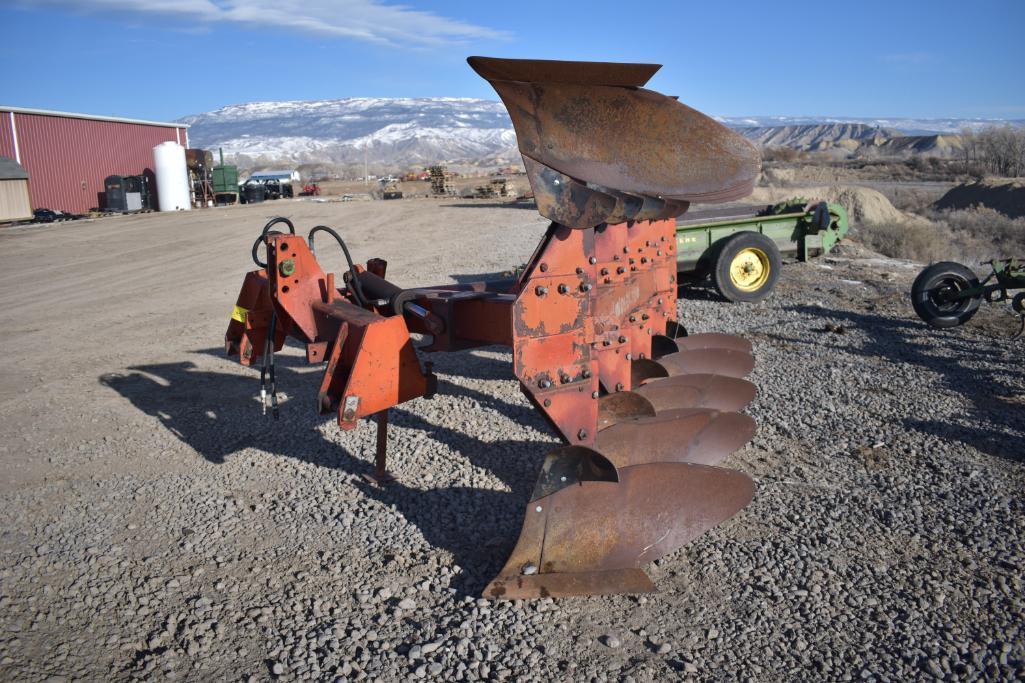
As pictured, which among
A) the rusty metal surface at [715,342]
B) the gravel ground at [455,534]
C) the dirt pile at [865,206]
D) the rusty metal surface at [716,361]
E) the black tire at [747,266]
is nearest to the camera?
the gravel ground at [455,534]

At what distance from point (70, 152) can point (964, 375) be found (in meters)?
30.2

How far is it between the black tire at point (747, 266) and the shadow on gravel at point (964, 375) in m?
0.57

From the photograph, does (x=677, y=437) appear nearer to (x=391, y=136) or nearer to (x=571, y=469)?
(x=571, y=469)

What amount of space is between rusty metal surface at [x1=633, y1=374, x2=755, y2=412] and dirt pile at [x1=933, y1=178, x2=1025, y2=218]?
66.2 feet

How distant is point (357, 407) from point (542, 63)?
5.41ft

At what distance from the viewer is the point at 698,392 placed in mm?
4777

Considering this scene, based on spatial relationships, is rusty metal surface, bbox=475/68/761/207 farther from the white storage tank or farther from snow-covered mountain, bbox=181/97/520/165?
snow-covered mountain, bbox=181/97/520/165

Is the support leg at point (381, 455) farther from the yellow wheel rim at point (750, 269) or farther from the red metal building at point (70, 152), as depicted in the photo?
the red metal building at point (70, 152)

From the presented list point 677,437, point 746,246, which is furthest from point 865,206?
point 677,437

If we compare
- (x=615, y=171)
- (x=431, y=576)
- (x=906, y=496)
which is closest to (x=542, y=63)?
(x=615, y=171)

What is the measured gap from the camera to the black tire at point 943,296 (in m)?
7.30

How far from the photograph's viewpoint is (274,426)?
194 inches

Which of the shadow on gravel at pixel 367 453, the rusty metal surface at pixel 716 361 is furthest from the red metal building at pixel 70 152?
the rusty metal surface at pixel 716 361

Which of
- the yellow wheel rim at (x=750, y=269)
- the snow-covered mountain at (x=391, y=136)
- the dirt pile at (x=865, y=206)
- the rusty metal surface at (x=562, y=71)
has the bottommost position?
the yellow wheel rim at (x=750, y=269)
